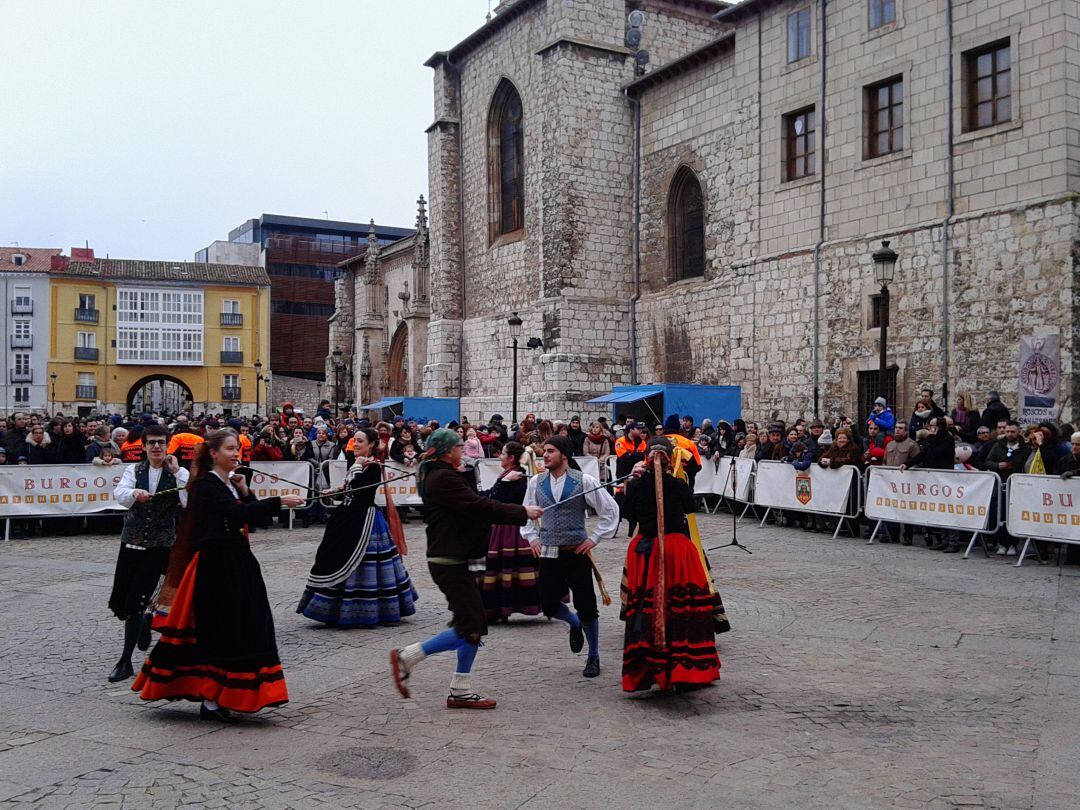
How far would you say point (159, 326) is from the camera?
200ft

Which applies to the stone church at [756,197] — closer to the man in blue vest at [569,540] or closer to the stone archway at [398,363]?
the stone archway at [398,363]

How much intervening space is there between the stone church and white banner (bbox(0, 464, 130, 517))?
45.3 ft

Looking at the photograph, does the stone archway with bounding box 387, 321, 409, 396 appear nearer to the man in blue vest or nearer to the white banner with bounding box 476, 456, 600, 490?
the white banner with bounding box 476, 456, 600, 490

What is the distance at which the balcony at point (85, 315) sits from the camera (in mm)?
58875

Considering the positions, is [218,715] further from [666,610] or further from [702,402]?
[702,402]

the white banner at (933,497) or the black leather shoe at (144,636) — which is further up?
the white banner at (933,497)

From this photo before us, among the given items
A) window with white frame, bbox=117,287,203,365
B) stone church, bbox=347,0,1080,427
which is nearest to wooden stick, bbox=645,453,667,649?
stone church, bbox=347,0,1080,427

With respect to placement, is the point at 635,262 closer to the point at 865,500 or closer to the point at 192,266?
the point at 865,500

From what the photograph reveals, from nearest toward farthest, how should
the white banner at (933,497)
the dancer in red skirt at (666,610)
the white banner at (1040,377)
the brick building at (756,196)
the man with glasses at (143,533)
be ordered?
1. the dancer in red skirt at (666,610)
2. the man with glasses at (143,533)
3. the white banner at (933,497)
4. the white banner at (1040,377)
5. the brick building at (756,196)

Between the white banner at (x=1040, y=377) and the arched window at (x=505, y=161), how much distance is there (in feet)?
57.3

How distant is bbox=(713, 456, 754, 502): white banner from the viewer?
16.7 m

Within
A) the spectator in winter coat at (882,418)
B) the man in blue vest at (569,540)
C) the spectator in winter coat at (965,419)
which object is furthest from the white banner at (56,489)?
the spectator in winter coat at (965,419)

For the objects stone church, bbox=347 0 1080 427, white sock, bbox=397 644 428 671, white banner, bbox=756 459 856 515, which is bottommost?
white sock, bbox=397 644 428 671

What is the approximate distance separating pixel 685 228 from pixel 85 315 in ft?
145
